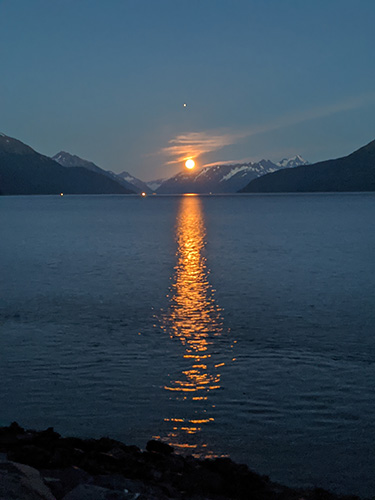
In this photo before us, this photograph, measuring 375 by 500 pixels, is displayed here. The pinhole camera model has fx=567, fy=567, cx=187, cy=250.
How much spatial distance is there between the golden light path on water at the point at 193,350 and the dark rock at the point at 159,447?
0.77 metres

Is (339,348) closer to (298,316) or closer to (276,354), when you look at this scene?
Answer: (276,354)

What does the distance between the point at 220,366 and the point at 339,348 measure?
14.7 ft

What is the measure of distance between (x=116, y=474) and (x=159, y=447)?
1.33 metres

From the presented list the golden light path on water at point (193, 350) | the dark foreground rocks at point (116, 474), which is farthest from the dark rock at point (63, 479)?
the golden light path on water at point (193, 350)

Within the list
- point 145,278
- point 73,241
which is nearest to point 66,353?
point 145,278

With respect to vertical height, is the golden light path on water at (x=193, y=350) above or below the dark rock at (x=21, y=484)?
below

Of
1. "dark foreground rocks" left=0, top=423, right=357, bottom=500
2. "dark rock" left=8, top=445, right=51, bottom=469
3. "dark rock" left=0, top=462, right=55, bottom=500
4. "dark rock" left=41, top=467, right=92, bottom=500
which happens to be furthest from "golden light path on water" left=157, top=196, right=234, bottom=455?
"dark rock" left=0, top=462, right=55, bottom=500

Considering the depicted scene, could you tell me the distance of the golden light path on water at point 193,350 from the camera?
12.5m

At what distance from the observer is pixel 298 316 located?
23938mm

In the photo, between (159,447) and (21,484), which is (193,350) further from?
(21,484)

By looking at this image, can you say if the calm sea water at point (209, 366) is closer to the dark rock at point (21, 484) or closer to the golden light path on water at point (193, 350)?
the golden light path on water at point (193, 350)

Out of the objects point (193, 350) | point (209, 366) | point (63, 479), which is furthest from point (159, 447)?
point (193, 350)

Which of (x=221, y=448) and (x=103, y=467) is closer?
(x=103, y=467)

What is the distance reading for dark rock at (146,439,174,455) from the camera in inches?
411
